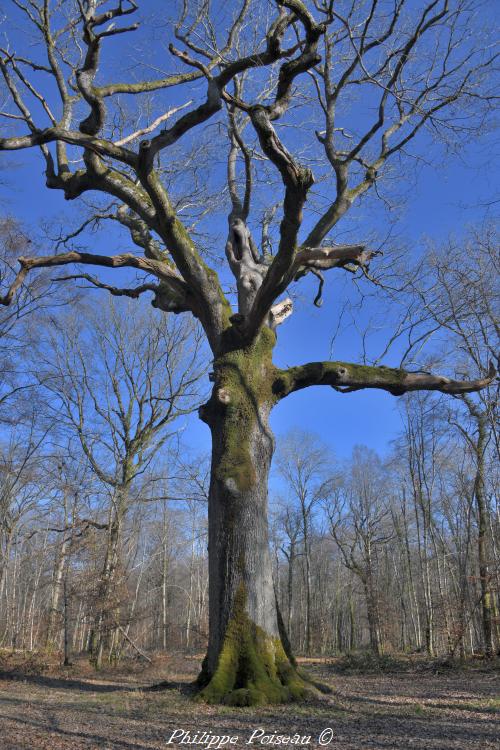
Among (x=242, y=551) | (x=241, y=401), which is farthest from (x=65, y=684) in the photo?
(x=241, y=401)

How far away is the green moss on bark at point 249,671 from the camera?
536 cm

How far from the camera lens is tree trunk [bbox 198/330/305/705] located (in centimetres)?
562

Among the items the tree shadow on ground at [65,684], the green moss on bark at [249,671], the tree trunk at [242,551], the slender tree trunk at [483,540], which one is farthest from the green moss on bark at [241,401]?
the slender tree trunk at [483,540]

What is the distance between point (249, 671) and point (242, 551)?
4.01ft

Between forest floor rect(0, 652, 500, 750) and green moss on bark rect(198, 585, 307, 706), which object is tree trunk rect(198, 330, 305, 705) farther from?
forest floor rect(0, 652, 500, 750)

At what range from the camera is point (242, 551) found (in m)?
6.15

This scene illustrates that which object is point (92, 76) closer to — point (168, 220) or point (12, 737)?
point (168, 220)

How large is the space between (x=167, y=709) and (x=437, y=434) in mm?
16931

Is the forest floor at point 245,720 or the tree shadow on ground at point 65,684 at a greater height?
the forest floor at point 245,720

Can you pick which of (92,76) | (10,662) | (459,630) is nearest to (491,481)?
(459,630)

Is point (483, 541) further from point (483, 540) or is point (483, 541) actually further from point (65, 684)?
point (65, 684)

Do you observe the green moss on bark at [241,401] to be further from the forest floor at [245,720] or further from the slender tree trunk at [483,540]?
the slender tree trunk at [483,540]

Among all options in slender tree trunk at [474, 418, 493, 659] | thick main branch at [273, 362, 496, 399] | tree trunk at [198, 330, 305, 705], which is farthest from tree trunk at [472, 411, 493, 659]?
tree trunk at [198, 330, 305, 705]

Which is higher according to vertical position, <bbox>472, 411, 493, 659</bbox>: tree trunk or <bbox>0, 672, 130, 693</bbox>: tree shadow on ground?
<bbox>472, 411, 493, 659</bbox>: tree trunk
